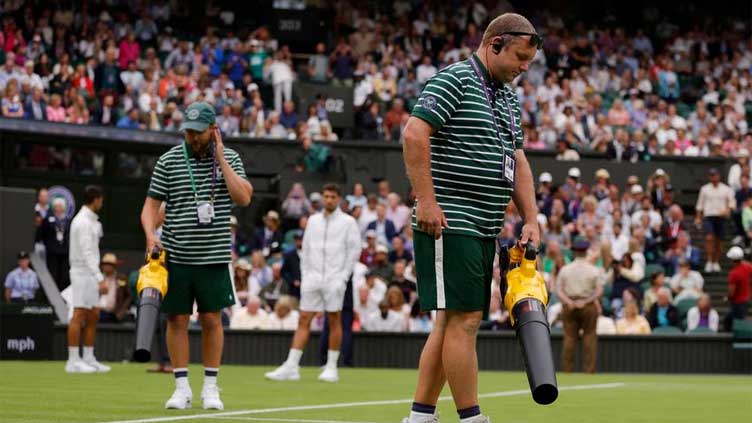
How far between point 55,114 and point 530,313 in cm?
2086

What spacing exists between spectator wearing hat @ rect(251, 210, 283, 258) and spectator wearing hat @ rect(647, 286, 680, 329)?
6.28 metres

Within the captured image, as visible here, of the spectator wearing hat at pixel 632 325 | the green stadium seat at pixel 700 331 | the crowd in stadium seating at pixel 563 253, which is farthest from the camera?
the crowd in stadium seating at pixel 563 253

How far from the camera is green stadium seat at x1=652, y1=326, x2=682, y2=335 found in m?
22.1

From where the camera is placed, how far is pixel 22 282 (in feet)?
70.3

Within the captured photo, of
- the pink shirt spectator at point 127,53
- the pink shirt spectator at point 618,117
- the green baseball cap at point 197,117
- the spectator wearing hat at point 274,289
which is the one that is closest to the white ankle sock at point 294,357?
the green baseball cap at point 197,117

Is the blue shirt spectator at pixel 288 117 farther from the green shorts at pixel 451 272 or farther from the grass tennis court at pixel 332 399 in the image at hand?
the green shorts at pixel 451 272

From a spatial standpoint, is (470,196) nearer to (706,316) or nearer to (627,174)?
(706,316)

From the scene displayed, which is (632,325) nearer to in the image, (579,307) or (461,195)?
(579,307)

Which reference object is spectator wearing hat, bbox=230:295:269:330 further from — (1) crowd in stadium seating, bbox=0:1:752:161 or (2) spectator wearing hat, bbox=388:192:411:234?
(1) crowd in stadium seating, bbox=0:1:752:161

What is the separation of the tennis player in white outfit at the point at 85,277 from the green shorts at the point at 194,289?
20.9 feet

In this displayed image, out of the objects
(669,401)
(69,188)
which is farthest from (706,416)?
(69,188)

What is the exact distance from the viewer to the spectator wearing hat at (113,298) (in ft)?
73.0

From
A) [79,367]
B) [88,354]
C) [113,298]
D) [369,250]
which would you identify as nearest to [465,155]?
[79,367]

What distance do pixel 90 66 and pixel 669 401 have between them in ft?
62.4
